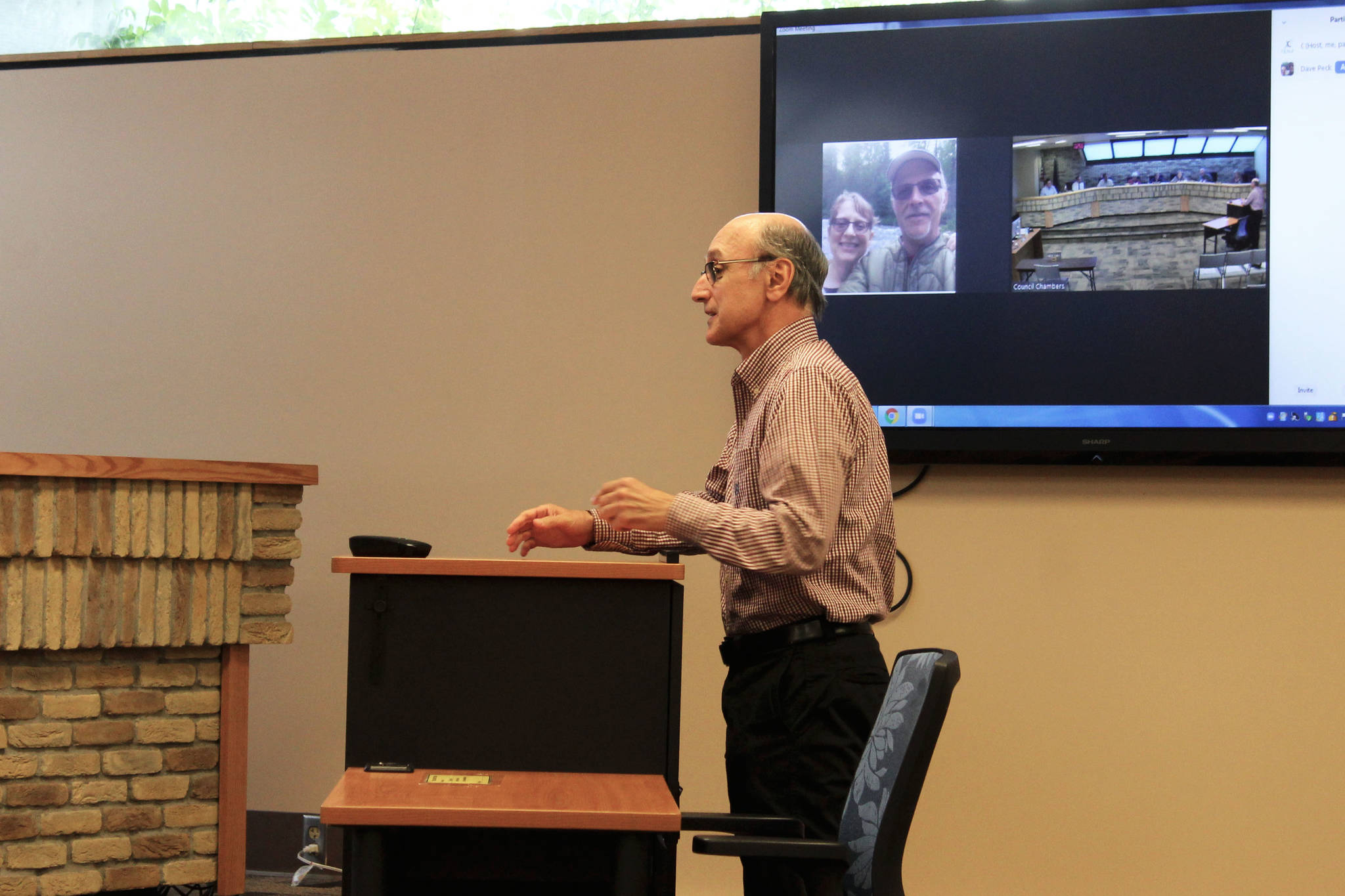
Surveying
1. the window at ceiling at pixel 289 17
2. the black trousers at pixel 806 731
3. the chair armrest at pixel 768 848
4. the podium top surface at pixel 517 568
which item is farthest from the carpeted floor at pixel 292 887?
the window at ceiling at pixel 289 17

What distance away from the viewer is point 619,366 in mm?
3299

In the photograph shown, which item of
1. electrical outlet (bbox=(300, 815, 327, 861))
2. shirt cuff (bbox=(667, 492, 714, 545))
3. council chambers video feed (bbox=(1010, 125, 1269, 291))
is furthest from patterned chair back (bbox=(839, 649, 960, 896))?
electrical outlet (bbox=(300, 815, 327, 861))

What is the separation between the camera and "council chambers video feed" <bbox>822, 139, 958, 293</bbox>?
3029mm

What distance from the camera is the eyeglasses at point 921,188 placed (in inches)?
120

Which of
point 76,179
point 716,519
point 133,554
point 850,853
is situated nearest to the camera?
point 850,853

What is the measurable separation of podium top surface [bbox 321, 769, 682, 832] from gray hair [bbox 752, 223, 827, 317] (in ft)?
3.03

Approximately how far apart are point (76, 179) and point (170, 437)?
34.6 inches

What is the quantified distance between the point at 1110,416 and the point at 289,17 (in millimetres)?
2758

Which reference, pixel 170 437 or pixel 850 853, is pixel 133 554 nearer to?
pixel 170 437

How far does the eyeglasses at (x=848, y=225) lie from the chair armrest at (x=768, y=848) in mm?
1964

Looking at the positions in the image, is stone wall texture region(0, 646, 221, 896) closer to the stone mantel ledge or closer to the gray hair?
the stone mantel ledge

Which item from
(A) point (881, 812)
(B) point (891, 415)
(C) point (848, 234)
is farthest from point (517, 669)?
(C) point (848, 234)

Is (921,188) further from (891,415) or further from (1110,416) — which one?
(1110,416)

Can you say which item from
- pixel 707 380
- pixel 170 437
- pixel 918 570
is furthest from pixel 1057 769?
pixel 170 437
